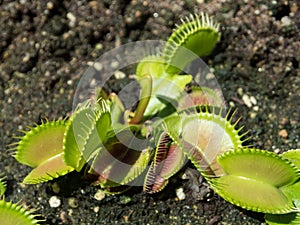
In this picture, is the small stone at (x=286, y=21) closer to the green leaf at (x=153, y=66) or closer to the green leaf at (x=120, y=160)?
the green leaf at (x=153, y=66)

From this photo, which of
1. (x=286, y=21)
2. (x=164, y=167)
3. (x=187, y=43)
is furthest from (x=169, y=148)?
(x=286, y=21)

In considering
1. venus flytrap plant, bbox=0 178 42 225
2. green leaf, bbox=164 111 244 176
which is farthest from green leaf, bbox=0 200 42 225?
green leaf, bbox=164 111 244 176

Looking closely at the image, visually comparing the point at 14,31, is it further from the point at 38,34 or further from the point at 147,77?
the point at 147,77

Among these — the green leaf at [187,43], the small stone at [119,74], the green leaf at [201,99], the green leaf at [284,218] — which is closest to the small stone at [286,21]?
the green leaf at [187,43]

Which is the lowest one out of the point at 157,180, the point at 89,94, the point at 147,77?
the point at 157,180

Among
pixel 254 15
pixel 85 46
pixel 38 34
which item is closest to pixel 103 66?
pixel 85 46

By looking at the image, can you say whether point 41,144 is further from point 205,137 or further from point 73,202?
point 205,137

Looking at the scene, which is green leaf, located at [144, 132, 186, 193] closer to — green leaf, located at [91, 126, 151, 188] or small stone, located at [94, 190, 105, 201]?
green leaf, located at [91, 126, 151, 188]
